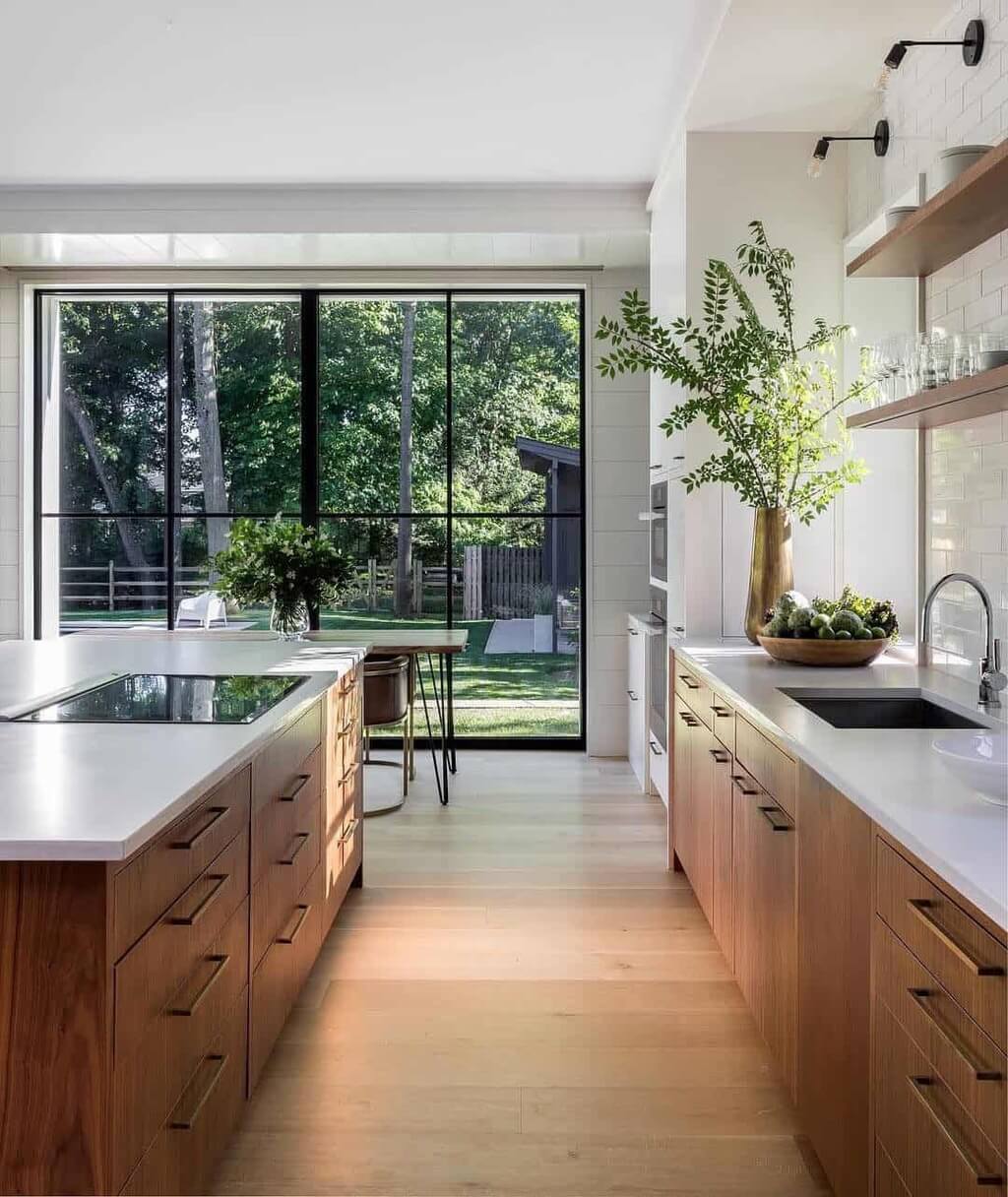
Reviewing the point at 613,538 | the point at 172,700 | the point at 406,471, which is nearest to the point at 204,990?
the point at 172,700

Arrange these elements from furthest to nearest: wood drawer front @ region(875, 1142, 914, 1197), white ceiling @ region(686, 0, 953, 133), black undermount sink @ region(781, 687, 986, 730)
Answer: white ceiling @ region(686, 0, 953, 133)
black undermount sink @ region(781, 687, 986, 730)
wood drawer front @ region(875, 1142, 914, 1197)

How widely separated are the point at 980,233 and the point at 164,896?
8.19 ft

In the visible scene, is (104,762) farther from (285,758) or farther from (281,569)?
(281,569)

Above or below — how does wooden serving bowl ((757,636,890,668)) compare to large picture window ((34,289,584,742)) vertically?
below

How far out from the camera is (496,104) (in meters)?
4.22

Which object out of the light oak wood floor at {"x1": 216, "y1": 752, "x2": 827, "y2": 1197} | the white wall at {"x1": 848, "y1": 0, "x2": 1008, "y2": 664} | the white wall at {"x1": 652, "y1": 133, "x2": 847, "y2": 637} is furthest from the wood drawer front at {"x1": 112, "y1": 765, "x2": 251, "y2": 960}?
the white wall at {"x1": 652, "y1": 133, "x2": 847, "y2": 637}

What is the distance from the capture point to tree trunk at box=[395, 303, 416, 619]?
6250 millimetres

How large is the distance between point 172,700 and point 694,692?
173 centimetres

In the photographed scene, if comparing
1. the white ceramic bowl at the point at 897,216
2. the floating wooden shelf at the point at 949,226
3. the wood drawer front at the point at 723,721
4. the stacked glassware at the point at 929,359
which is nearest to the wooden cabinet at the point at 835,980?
the wood drawer front at the point at 723,721

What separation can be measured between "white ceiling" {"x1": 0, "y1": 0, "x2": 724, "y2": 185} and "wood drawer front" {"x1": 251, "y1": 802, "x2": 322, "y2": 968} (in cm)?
259

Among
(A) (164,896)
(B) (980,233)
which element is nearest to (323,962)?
(A) (164,896)

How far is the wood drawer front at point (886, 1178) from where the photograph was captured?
1.51 metres

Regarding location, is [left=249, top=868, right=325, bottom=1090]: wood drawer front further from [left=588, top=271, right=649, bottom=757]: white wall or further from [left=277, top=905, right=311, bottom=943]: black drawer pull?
[left=588, top=271, right=649, bottom=757]: white wall

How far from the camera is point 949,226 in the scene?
2.66 meters
